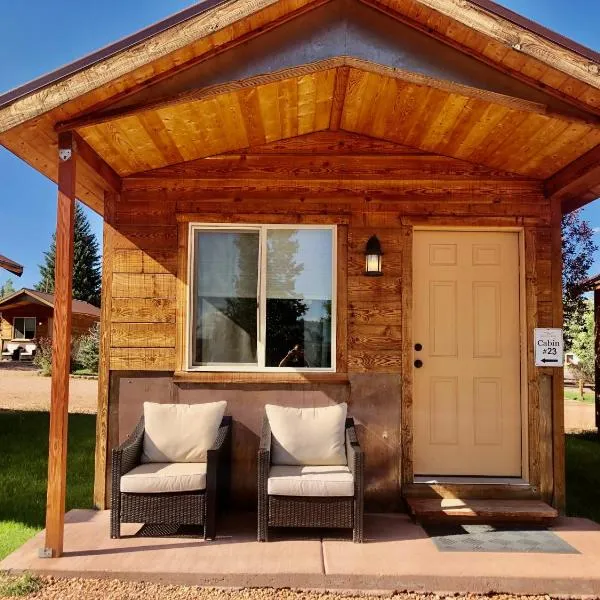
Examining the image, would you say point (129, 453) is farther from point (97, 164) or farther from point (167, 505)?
point (97, 164)

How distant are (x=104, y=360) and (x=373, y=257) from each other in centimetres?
226

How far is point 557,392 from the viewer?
183 inches

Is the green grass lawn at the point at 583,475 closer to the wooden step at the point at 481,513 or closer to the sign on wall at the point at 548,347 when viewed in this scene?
the wooden step at the point at 481,513

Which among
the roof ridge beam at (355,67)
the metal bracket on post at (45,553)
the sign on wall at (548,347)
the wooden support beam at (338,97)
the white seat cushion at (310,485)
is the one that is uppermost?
the wooden support beam at (338,97)

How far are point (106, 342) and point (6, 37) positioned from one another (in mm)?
34917

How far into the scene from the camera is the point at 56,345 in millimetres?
3523

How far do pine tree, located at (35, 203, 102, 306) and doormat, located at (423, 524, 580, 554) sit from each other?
3020cm

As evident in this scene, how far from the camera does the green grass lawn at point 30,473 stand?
4.25 meters

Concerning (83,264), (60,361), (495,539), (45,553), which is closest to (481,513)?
(495,539)

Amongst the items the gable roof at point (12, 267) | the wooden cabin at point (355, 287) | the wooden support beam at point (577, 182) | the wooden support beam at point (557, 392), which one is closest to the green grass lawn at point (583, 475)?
the wooden support beam at point (557, 392)

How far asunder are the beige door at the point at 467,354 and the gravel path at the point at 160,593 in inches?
66.5

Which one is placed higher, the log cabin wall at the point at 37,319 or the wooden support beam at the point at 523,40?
the wooden support beam at the point at 523,40

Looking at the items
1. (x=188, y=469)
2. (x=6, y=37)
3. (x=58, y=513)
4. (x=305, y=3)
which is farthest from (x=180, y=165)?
(x=6, y=37)

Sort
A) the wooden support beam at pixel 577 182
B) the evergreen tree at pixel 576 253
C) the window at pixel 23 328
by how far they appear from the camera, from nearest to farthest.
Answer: the wooden support beam at pixel 577 182 → the evergreen tree at pixel 576 253 → the window at pixel 23 328
